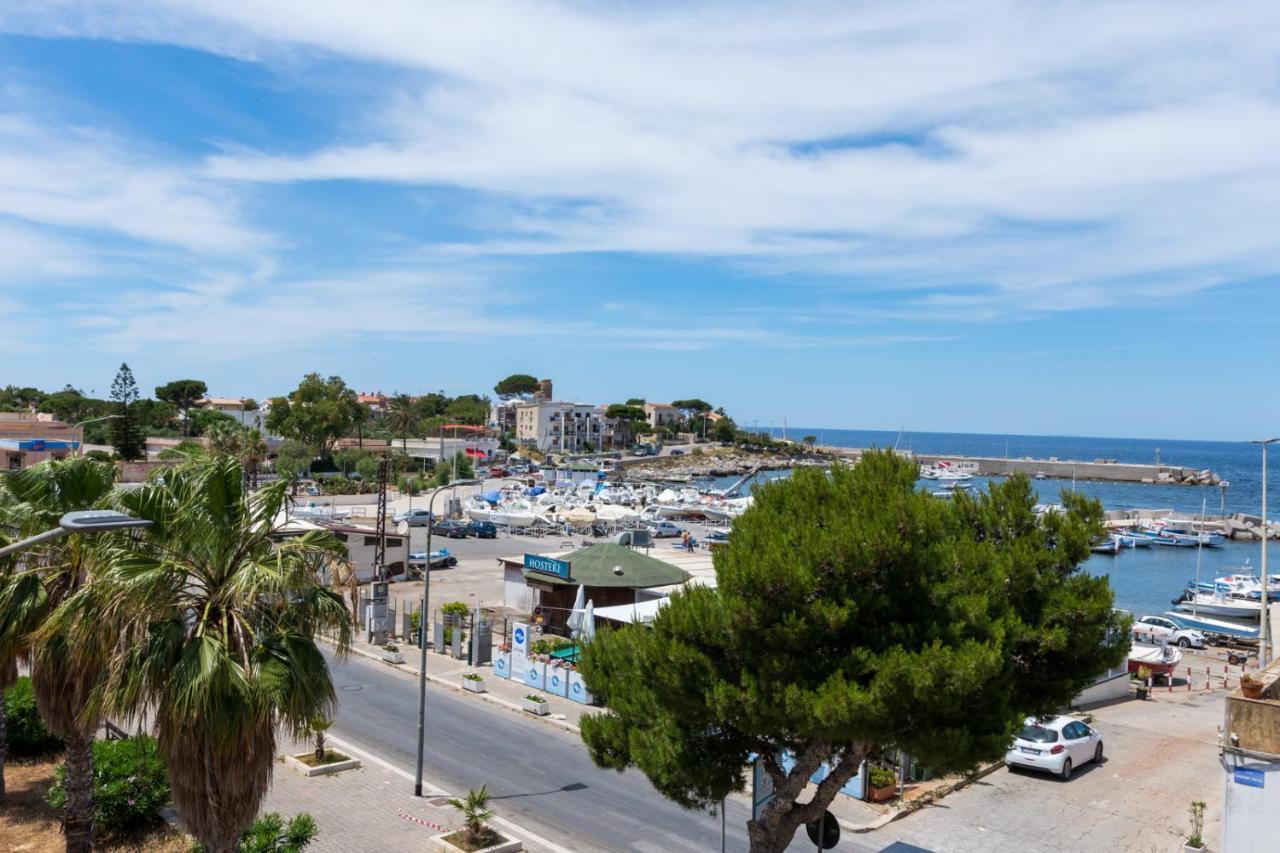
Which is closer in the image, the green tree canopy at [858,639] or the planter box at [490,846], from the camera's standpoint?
the green tree canopy at [858,639]

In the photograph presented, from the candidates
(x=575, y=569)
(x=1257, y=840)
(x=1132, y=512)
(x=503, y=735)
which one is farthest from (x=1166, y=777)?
(x=1132, y=512)

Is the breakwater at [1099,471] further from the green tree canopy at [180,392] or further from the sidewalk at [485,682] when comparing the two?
the sidewalk at [485,682]

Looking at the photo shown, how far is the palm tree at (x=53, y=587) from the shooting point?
12.7m

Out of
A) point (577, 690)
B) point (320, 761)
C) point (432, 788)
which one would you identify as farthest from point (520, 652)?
point (432, 788)

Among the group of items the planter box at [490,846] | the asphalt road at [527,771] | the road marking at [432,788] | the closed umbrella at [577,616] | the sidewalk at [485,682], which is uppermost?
the closed umbrella at [577,616]

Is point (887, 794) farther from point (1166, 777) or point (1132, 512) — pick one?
point (1132, 512)

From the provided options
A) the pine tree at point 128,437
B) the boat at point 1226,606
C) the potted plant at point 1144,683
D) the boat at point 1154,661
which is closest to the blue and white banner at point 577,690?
the potted plant at point 1144,683

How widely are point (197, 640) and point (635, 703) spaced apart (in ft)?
17.3

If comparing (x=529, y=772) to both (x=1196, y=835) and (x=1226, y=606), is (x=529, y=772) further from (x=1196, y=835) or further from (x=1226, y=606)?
(x=1226, y=606)

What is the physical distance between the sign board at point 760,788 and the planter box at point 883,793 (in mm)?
6244

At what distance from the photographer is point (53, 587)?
1310 centimetres

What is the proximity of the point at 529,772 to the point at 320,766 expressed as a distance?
4.23 metres

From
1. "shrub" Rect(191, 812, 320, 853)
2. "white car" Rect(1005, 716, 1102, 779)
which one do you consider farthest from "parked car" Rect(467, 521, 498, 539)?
"shrub" Rect(191, 812, 320, 853)

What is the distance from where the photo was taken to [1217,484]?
502 feet
